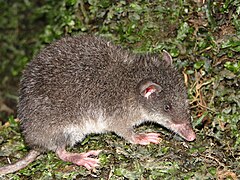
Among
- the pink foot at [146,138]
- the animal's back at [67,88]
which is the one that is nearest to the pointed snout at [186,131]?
the pink foot at [146,138]

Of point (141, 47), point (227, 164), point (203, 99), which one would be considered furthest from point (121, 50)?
point (227, 164)

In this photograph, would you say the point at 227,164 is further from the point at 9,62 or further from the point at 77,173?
the point at 9,62

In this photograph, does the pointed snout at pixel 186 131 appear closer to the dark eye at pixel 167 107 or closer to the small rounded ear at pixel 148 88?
the dark eye at pixel 167 107

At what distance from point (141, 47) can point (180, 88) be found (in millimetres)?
1120

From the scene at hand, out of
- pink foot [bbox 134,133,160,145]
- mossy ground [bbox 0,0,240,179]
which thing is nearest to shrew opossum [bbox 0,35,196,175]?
pink foot [bbox 134,133,160,145]

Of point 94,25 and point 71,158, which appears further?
point 94,25

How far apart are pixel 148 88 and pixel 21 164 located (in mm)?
1575

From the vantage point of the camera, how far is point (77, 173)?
5.93 m

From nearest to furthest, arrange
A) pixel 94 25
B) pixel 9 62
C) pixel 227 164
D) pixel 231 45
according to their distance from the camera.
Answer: pixel 227 164
pixel 231 45
pixel 94 25
pixel 9 62

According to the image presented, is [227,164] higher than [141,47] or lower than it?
lower

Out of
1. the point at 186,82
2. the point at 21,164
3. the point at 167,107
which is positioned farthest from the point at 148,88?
the point at 21,164

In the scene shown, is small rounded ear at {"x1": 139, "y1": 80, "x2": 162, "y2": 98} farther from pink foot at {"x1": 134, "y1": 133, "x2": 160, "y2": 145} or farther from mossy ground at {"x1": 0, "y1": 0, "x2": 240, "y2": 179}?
mossy ground at {"x1": 0, "y1": 0, "x2": 240, "y2": 179}

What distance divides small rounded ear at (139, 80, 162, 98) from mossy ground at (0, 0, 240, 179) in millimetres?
585

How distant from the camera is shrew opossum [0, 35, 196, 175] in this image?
6031 millimetres
